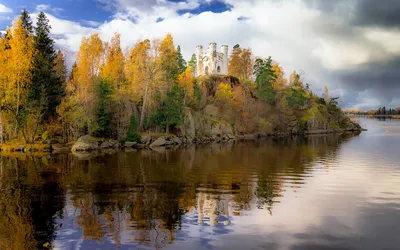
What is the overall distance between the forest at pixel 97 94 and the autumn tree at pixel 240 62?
116ft

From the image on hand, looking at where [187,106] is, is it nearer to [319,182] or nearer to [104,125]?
[104,125]

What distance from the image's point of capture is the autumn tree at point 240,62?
13300 centimetres

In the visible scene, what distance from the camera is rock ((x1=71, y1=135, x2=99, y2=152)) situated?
170 feet

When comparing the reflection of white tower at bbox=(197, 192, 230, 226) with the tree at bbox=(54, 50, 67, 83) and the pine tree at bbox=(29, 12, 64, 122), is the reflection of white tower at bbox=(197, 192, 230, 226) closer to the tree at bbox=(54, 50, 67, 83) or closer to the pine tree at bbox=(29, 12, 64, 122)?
the pine tree at bbox=(29, 12, 64, 122)

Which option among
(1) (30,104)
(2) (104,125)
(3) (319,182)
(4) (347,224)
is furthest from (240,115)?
(4) (347,224)

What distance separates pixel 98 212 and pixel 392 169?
3144 cm

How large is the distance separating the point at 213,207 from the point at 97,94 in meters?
44.1

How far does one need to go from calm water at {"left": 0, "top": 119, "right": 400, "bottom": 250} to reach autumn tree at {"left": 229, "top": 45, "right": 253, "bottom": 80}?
10285 centimetres

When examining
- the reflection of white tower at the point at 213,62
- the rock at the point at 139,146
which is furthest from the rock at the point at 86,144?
the reflection of white tower at the point at 213,62

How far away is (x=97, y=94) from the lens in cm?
5759

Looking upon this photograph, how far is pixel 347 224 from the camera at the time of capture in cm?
1670

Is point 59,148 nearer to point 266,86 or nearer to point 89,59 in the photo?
point 89,59

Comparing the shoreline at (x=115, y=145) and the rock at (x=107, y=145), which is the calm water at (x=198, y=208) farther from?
the rock at (x=107, y=145)

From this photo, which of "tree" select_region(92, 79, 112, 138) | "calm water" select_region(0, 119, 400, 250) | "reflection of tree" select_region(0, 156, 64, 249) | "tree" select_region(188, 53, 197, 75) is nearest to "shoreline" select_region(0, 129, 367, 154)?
"tree" select_region(92, 79, 112, 138)
